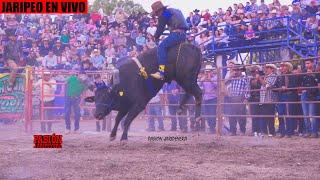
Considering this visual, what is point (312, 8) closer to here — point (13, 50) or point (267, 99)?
point (267, 99)

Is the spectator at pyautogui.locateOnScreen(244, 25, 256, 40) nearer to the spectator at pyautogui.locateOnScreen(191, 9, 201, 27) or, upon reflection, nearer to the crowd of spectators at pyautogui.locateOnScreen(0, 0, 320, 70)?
the crowd of spectators at pyautogui.locateOnScreen(0, 0, 320, 70)

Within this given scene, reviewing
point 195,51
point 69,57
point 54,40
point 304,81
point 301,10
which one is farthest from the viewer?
point 54,40

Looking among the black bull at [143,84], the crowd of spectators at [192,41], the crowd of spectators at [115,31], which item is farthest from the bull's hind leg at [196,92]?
the crowd of spectators at [115,31]

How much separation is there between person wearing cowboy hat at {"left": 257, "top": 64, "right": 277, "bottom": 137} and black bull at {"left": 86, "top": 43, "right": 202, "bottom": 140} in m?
2.60

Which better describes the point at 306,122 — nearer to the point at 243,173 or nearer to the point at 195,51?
the point at 195,51

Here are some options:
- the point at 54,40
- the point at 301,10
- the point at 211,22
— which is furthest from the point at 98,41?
the point at 301,10

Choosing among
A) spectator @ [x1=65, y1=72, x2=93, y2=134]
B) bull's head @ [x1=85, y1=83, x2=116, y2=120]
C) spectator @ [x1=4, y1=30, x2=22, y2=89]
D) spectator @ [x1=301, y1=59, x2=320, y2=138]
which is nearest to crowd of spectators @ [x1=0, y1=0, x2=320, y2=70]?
spectator @ [x1=4, y1=30, x2=22, y2=89]

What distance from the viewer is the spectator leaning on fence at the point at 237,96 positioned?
12.0 metres

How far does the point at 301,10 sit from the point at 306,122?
19.8ft

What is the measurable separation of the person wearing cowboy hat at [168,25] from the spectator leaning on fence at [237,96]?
333 centimetres

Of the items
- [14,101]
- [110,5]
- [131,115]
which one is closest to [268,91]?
[131,115]

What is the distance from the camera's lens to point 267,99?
1141cm

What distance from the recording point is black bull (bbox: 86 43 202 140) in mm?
8844

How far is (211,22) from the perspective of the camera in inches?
718
